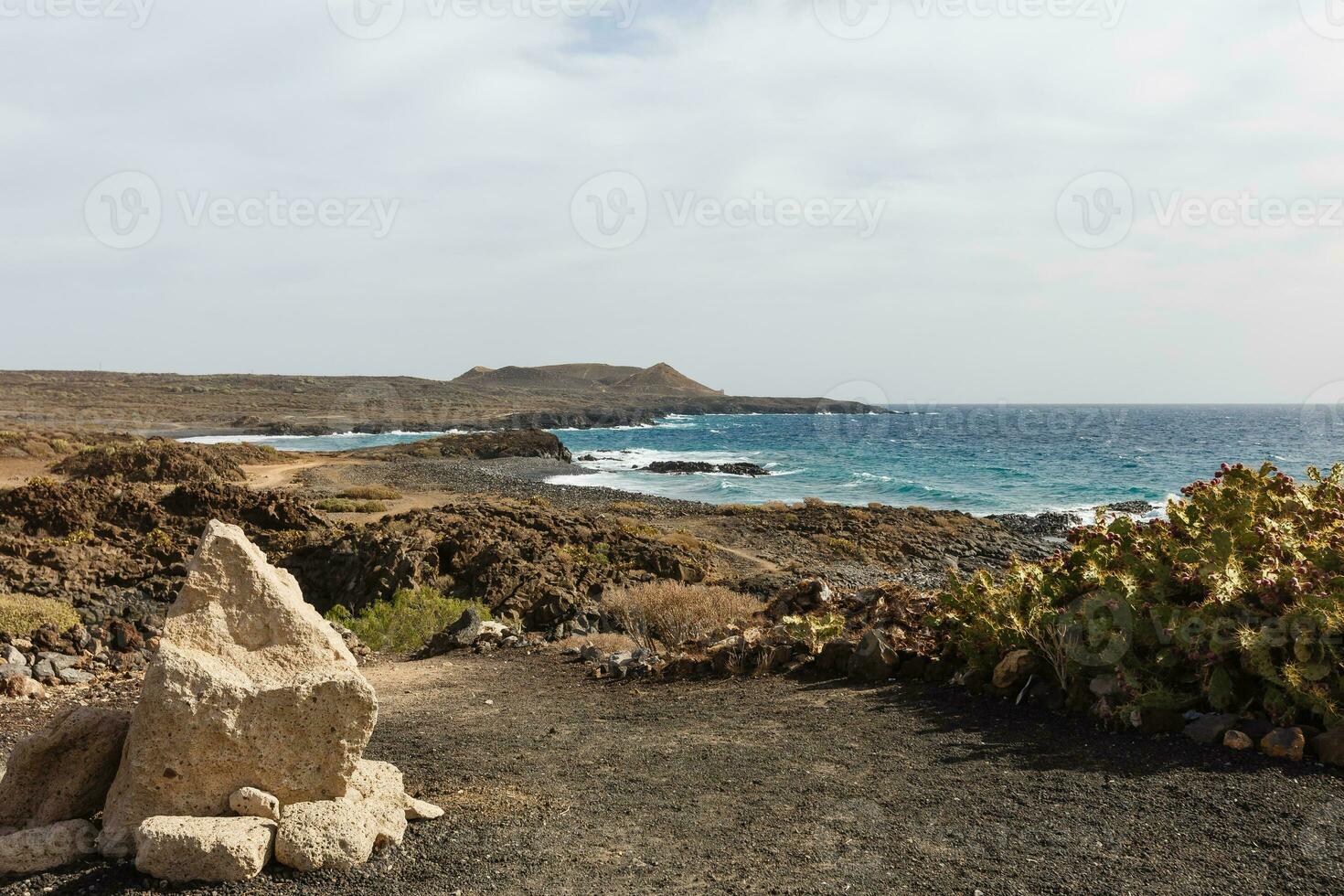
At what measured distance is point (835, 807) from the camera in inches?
199

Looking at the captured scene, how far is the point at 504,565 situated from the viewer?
1388cm

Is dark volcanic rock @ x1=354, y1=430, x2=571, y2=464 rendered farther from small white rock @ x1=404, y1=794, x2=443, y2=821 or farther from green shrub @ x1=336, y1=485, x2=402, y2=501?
small white rock @ x1=404, y1=794, x2=443, y2=821

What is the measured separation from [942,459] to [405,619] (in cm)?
5591

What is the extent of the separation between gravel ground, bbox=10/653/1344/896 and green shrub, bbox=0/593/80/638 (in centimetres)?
489

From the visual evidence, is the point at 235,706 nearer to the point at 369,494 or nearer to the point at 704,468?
the point at 369,494

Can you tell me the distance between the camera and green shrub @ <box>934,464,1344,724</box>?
5.87m

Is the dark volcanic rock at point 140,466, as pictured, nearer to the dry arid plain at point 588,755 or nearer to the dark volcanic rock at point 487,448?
the dry arid plain at point 588,755

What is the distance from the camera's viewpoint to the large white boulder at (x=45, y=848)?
14.0ft

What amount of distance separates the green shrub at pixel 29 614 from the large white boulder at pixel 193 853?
6435mm

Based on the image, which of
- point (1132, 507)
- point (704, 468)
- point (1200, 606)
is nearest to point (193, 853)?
point (1200, 606)

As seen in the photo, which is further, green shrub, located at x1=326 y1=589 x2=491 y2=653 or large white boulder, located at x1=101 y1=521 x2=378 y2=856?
green shrub, located at x1=326 y1=589 x2=491 y2=653

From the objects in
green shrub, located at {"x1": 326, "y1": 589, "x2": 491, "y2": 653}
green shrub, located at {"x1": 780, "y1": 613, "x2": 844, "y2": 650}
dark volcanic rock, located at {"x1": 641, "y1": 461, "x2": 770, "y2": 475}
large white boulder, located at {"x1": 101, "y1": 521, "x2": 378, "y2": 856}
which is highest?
large white boulder, located at {"x1": 101, "y1": 521, "x2": 378, "y2": 856}

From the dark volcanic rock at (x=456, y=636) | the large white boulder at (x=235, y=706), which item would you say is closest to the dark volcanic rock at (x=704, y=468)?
the dark volcanic rock at (x=456, y=636)

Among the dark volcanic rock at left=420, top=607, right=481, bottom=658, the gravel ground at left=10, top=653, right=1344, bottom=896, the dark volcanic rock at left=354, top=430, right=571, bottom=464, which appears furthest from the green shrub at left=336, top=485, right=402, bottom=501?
the gravel ground at left=10, top=653, right=1344, bottom=896
